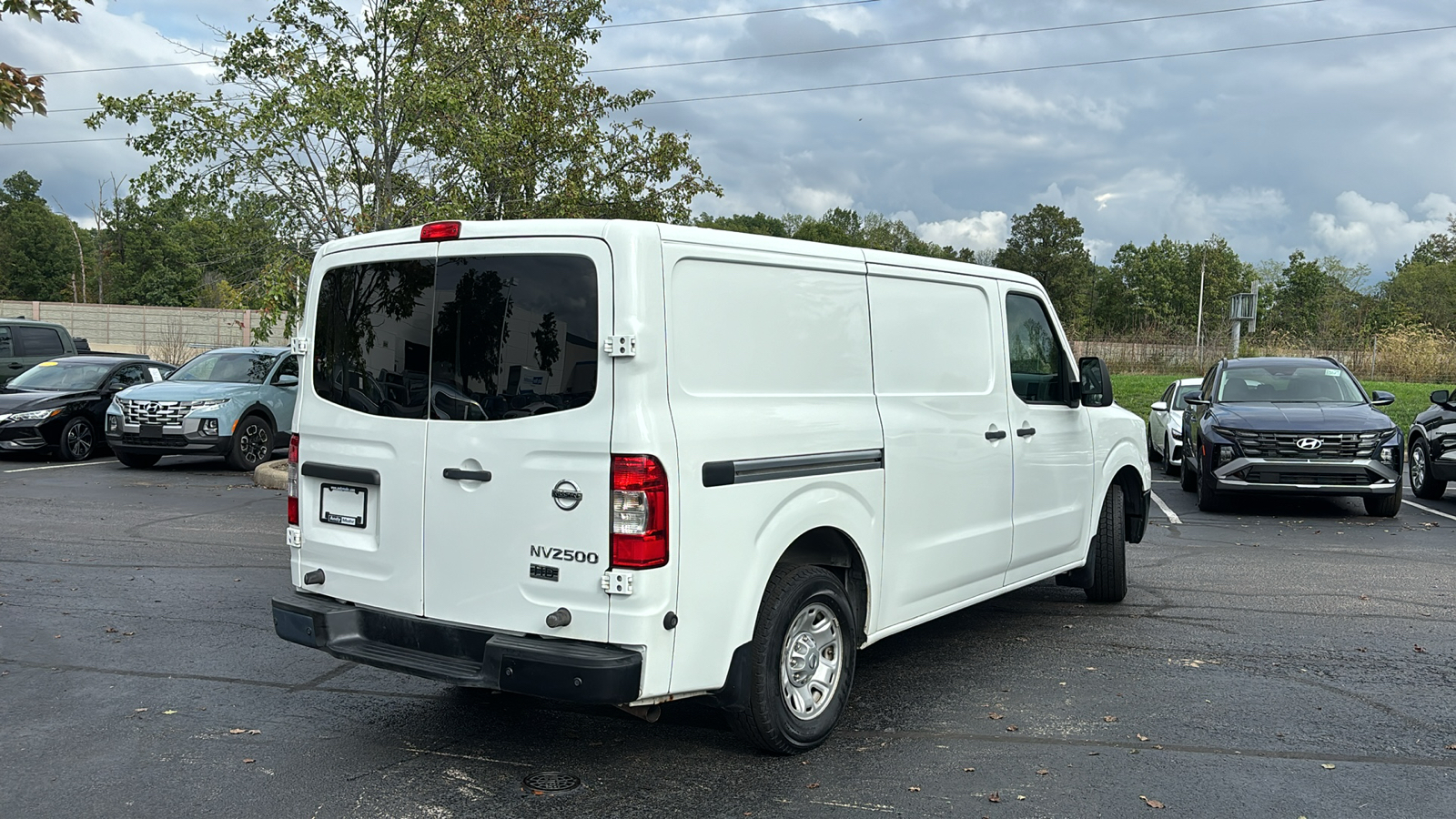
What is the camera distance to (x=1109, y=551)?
296 inches

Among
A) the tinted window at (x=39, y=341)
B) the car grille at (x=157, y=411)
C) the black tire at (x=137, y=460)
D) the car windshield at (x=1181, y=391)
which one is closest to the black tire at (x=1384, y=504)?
the car windshield at (x=1181, y=391)

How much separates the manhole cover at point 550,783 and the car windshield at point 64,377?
15.4 m

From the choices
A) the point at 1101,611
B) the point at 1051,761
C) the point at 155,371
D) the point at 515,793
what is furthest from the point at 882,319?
the point at 155,371

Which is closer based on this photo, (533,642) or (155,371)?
(533,642)

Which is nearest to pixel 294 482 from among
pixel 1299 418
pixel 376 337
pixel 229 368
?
pixel 376 337

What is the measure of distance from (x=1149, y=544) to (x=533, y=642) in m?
7.71

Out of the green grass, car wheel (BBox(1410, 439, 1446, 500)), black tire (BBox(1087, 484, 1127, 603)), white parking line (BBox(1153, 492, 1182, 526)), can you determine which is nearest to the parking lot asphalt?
black tire (BBox(1087, 484, 1127, 603))

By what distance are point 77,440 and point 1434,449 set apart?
1801 centimetres

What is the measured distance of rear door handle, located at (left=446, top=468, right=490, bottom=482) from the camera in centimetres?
429

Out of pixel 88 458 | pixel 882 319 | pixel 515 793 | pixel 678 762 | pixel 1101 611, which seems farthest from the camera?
pixel 88 458

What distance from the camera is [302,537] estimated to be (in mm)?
4957

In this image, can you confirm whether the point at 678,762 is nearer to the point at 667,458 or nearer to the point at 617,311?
the point at 667,458

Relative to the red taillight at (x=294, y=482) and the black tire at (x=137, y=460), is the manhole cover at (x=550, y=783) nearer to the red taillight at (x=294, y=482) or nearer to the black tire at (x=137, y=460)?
the red taillight at (x=294, y=482)

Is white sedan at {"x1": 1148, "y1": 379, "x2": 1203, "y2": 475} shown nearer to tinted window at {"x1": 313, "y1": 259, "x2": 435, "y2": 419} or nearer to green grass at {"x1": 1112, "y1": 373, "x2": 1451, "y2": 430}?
green grass at {"x1": 1112, "y1": 373, "x2": 1451, "y2": 430}
